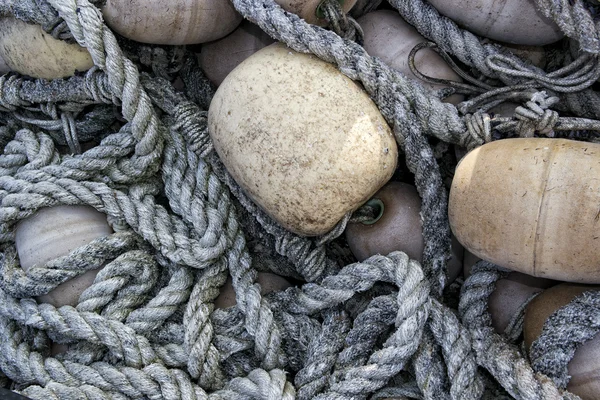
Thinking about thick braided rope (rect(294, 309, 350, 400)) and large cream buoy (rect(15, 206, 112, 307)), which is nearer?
thick braided rope (rect(294, 309, 350, 400))

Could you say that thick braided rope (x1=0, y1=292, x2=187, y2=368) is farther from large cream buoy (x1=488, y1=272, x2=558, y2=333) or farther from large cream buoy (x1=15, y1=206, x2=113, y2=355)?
large cream buoy (x1=488, y1=272, x2=558, y2=333)

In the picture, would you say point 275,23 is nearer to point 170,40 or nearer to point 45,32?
point 170,40

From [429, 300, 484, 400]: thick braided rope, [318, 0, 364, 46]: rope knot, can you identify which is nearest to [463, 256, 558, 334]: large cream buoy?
[429, 300, 484, 400]: thick braided rope

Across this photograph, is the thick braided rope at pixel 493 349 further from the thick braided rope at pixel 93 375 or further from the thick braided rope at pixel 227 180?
the thick braided rope at pixel 93 375

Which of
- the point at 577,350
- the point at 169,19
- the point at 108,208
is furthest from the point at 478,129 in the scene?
the point at 108,208

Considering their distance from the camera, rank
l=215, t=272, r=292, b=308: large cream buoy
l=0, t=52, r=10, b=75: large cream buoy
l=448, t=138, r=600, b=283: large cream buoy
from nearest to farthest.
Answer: l=448, t=138, r=600, b=283: large cream buoy < l=215, t=272, r=292, b=308: large cream buoy < l=0, t=52, r=10, b=75: large cream buoy

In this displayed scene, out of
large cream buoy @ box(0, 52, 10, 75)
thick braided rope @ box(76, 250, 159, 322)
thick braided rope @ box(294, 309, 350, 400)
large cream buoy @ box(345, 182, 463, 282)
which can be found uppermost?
large cream buoy @ box(0, 52, 10, 75)

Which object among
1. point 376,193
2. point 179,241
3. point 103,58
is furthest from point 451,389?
point 103,58
